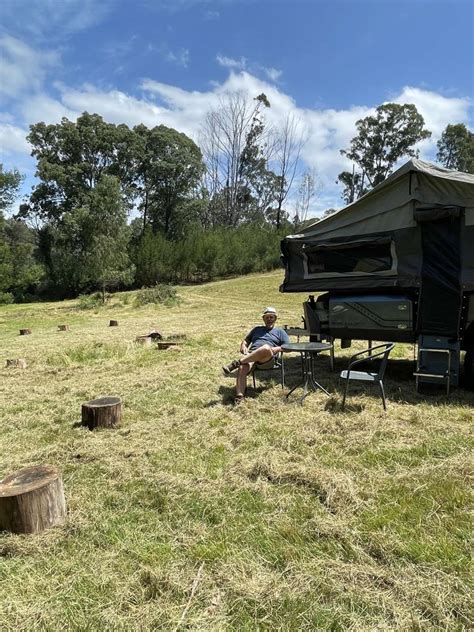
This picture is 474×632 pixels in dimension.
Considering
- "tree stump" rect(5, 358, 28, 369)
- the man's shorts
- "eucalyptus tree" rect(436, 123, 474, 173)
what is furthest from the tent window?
"eucalyptus tree" rect(436, 123, 474, 173)

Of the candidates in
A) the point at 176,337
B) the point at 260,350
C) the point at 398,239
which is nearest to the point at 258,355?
the point at 260,350

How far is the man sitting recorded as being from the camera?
4.80m

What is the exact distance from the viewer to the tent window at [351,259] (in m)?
5.50

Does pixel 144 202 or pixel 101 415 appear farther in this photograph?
pixel 144 202

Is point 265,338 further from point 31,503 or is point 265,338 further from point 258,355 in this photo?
point 31,503

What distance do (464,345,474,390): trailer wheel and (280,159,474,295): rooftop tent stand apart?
758 millimetres

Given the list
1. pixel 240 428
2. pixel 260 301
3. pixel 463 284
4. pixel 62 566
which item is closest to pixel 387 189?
pixel 463 284

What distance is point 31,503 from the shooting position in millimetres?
2379

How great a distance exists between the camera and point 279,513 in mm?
2520

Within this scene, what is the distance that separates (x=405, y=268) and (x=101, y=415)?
402cm

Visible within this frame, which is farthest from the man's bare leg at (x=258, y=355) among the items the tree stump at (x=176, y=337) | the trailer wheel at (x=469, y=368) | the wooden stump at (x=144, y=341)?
the tree stump at (x=176, y=337)

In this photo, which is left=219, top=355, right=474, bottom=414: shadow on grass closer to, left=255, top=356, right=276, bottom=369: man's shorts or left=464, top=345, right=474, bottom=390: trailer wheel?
left=464, top=345, right=474, bottom=390: trailer wheel

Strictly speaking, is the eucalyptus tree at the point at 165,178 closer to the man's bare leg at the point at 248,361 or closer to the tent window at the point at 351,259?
the tent window at the point at 351,259

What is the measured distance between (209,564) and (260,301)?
1688 cm
